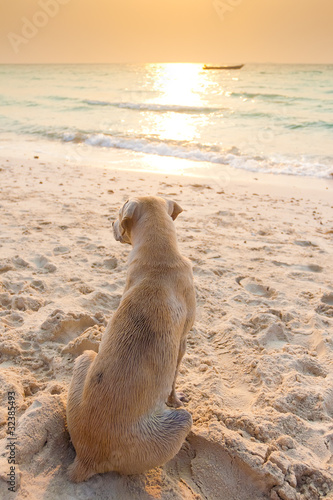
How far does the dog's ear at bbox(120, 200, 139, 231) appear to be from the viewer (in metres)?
2.86

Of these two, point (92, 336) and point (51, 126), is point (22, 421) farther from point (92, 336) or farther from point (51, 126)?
point (51, 126)

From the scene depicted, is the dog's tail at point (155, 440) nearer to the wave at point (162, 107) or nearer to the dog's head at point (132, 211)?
the dog's head at point (132, 211)

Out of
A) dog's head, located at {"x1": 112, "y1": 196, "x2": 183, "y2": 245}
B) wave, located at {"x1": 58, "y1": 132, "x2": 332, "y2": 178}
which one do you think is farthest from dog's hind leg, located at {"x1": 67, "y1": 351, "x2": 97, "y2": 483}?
wave, located at {"x1": 58, "y1": 132, "x2": 332, "y2": 178}

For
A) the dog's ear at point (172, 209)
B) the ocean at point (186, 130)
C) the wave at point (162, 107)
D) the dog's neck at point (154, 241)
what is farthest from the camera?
the wave at point (162, 107)

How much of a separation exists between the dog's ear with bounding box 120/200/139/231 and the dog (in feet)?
1.31

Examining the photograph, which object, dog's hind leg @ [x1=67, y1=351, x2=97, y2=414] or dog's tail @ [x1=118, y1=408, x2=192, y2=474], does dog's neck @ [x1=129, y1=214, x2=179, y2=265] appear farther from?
dog's tail @ [x1=118, y1=408, x2=192, y2=474]

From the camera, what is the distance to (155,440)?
2117 mm

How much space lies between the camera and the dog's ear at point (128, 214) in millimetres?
2855

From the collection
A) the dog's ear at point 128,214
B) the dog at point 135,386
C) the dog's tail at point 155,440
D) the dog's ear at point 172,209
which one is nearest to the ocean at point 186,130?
the dog's ear at point 172,209

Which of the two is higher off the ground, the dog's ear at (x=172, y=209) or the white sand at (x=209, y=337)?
the dog's ear at (x=172, y=209)

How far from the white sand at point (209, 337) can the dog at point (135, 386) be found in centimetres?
21

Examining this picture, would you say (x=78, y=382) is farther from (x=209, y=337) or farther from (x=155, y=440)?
(x=209, y=337)

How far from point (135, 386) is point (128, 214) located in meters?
1.20

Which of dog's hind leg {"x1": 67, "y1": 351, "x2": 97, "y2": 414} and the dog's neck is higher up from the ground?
the dog's neck
